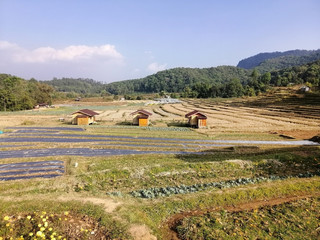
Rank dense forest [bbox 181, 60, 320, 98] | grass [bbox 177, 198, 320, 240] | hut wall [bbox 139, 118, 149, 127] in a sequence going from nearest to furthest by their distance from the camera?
grass [bbox 177, 198, 320, 240] → hut wall [bbox 139, 118, 149, 127] → dense forest [bbox 181, 60, 320, 98]

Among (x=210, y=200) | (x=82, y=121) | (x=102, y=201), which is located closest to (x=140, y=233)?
(x=102, y=201)

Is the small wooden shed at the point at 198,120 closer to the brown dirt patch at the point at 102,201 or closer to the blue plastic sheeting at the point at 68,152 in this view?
the blue plastic sheeting at the point at 68,152

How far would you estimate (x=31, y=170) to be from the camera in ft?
66.2

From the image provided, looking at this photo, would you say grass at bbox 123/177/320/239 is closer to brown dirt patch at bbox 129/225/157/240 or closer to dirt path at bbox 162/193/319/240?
dirt path at bbox 162/193/319/240

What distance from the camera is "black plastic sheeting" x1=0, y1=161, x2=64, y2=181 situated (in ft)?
61.8

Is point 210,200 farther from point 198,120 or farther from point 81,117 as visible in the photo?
point 81,117

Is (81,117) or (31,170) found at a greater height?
(81,117)

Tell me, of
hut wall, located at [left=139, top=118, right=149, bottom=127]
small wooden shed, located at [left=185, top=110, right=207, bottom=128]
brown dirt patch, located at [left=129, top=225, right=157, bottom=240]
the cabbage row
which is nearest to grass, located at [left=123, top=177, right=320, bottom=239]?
brown dirt patch, located at [left=129, top=225, right=157, bottom=240]

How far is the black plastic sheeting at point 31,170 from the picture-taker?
1884 centimetres

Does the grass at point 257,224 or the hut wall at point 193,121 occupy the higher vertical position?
the hut wall at point 193,121

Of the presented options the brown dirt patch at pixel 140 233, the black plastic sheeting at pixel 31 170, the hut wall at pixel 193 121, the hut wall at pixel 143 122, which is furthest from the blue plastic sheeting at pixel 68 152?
the hut wall at pixel 193 121

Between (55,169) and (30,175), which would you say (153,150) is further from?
(30,175)

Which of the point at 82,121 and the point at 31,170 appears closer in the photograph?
the point at 31,170

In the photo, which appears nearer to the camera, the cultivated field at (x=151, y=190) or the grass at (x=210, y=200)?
the cultivated field at (x=151, y=190)
